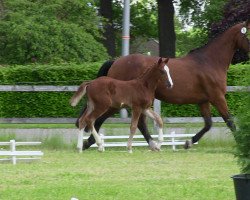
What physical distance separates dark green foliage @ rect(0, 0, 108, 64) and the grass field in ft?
37.0

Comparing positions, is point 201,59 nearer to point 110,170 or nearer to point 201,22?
point 110,170

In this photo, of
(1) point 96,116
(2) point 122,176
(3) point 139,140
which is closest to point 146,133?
(1) point 96,116

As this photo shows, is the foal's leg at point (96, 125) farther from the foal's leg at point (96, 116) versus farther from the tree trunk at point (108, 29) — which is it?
the tree trunk at point (108, 29)

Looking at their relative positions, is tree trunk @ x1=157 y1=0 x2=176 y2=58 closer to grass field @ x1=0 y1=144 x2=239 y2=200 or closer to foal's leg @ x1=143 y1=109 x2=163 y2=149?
foal's leg @ x1=143 y1=109 x2=163 y2=149

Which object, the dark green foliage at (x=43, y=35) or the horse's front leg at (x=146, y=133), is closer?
the horse's front leg at (x=146, y=133)

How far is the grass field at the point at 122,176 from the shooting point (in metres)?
10.6

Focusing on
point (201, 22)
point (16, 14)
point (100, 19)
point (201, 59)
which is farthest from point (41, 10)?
point (201, 22)

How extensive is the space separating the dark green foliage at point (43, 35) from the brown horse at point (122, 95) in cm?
1022

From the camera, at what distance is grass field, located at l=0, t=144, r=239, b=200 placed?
10602mm

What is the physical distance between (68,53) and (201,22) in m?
15.0

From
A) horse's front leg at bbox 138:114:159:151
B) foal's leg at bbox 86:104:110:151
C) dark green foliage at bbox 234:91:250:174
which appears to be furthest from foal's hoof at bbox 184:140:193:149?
dark green foliage at bbox 234:91:250:174

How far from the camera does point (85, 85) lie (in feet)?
57.5

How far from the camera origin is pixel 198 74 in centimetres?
1822

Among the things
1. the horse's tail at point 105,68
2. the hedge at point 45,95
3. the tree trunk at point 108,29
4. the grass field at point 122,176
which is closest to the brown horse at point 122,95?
the grass field at point 122,176
